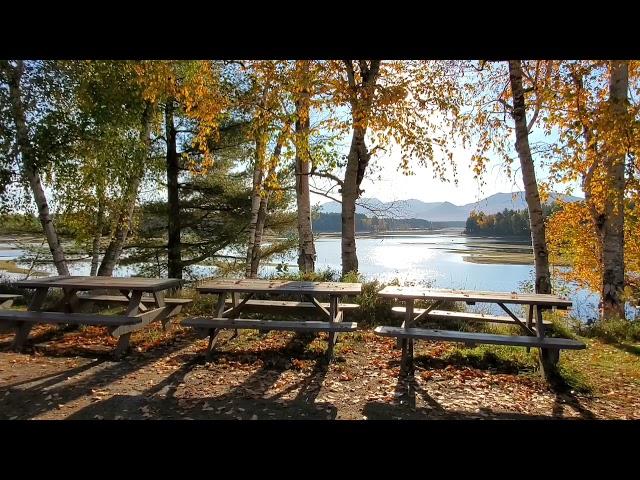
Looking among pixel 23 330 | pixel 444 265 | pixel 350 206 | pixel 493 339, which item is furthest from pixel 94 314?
pixel 444 265

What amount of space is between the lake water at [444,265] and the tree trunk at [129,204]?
378 cm

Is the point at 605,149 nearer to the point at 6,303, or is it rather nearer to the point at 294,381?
the point at 294,381

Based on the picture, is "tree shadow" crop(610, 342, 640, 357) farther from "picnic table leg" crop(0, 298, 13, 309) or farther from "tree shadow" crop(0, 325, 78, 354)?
"picnic table leg" crop(0, 298, 13, 309)

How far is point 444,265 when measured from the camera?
52125mm

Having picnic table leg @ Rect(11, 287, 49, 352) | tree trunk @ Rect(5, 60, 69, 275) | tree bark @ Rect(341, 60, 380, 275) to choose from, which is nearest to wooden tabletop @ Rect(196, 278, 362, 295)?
picnic table leg @ Rect(11, 287, 49, 352)

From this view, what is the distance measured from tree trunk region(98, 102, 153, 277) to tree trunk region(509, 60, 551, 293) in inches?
303

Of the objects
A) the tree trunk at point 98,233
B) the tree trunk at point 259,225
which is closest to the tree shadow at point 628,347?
the tree trunk at point 259,225

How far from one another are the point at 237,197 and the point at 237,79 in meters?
3.78

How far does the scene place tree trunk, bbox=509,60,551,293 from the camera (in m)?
7.36
